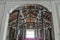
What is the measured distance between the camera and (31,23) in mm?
1542

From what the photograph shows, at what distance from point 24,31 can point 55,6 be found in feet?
1.58

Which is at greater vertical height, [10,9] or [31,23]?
[10,9]

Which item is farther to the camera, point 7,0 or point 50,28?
point 7,0

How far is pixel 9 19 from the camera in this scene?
1545 mm

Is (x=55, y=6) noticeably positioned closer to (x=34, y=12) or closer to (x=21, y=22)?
(x=34, y=12)

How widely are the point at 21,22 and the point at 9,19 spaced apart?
6.0 inches

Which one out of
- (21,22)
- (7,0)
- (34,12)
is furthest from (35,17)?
(7,0)

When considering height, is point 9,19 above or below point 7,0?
below

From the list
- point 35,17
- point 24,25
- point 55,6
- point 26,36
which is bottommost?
point 26,36

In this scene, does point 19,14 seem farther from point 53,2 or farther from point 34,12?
point 53,2

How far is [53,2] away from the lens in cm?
156

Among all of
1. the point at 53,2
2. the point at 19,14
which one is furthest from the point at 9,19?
the point at 53,2

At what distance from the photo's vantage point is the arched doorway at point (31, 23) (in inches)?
56.9

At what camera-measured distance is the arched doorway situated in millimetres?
1446
